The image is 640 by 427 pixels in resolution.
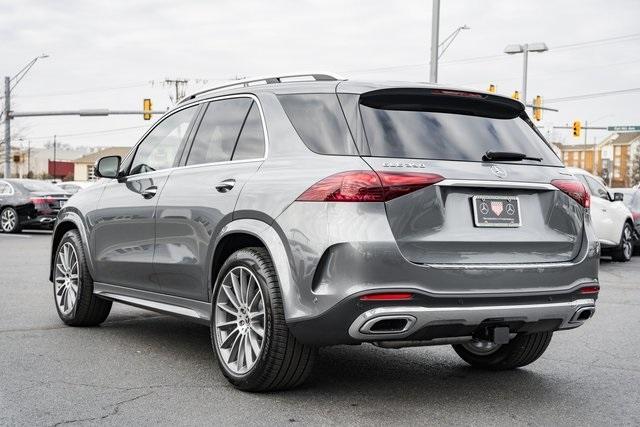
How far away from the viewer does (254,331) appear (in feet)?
16.3

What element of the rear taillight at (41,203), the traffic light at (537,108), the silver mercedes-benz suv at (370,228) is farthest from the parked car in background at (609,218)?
the traffic light at (537,108)

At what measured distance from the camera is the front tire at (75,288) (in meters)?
7.18

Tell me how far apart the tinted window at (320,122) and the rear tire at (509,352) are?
6.26 feet

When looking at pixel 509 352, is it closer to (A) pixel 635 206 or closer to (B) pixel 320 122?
(B) pixel 320 122

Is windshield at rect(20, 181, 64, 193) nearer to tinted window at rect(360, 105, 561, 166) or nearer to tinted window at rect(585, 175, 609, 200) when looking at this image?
tinted window at rect(585, 175, 609, 200)

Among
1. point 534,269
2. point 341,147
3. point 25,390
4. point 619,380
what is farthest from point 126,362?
point 619,380

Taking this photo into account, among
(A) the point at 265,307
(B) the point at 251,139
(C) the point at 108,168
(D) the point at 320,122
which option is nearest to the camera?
(A) the point at 265,307

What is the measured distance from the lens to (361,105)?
4.79 meters

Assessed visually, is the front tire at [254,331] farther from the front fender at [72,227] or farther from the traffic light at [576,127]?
the traffic light at [576,127]

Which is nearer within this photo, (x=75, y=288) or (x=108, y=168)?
(x=108, y=168)

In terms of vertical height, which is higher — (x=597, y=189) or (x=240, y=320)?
(x=597, y=189)

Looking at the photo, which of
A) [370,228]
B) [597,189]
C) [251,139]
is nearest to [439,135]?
[370,228]

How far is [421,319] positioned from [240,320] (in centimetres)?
120

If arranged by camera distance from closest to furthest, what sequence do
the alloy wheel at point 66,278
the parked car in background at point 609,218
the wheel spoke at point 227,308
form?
the wheel spoke at point 227,308
the alloy wheel at point 66,278
the parked car in background at point 609,218
